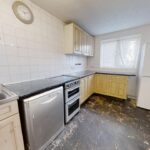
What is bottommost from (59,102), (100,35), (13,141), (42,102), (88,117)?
(88,117)

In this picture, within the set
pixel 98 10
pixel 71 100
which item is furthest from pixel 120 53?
pixel 71 100

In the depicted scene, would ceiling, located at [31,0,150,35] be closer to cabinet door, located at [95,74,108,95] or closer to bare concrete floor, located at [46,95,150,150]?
cabinet door, located at [95,74,108,95]

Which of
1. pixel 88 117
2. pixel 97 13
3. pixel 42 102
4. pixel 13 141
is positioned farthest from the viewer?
pixel 88 117

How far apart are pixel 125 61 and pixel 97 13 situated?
200 cm

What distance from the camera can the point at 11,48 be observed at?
142 centimetres

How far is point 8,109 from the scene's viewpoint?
2.99 feet

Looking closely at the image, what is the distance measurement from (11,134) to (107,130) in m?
1.58

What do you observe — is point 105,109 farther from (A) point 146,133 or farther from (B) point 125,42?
(B) point 125,42

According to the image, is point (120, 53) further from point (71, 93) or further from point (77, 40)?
point (71, 93)

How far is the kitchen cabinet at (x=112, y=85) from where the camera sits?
2850mm

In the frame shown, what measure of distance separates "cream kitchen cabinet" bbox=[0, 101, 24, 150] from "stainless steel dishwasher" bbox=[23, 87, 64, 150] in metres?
0.09

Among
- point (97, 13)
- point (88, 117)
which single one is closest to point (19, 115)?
point (88, 117)

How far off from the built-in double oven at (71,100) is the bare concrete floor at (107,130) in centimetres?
16

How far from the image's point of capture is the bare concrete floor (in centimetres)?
140
